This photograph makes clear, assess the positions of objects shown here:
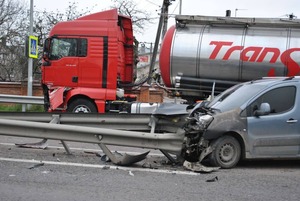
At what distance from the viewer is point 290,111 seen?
7242mm

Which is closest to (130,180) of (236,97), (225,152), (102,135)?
(102,135)

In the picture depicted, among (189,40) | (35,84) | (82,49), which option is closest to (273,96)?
(189,40)

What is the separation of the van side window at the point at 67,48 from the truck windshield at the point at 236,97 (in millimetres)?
5989

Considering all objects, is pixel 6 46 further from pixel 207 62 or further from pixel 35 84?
pixel 207 62

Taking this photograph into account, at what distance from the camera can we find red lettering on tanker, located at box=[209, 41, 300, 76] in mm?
10312

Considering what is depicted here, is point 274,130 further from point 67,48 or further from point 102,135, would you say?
point 67,48

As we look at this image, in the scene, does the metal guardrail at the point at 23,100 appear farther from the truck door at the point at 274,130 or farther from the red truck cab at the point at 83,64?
the truck door at the point at 274,130

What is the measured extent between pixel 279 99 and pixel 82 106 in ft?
22.5

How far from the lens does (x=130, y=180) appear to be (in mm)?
6027

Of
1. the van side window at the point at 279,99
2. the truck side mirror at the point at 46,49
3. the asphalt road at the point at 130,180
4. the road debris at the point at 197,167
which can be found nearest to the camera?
the asphalt road at the point at 130,180

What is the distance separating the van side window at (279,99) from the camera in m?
7.25

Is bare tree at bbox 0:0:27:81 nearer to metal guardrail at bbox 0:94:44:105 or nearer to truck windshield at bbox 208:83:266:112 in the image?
metal guardrail at bbox 0:94:44:105

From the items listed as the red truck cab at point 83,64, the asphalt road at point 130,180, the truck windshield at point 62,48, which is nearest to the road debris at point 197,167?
the asphalt road at point 130,180

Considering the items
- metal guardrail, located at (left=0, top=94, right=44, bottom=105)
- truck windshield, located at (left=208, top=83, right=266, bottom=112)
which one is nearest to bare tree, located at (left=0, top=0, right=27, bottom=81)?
metal guardrail, located at (left=0, top=94, right=44, bottom=105)
